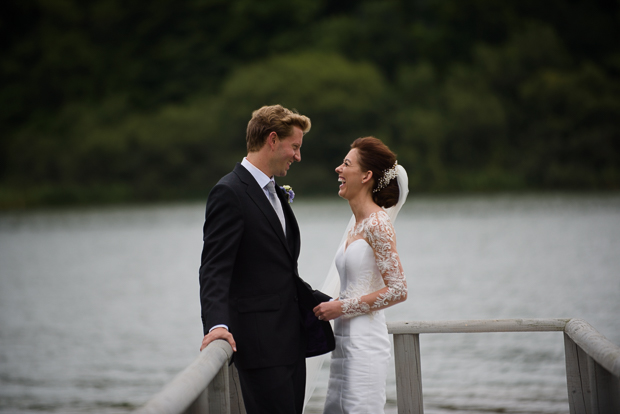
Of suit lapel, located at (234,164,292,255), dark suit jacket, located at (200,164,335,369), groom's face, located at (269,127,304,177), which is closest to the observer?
dark suit jacket, located at (200,164,335,369)

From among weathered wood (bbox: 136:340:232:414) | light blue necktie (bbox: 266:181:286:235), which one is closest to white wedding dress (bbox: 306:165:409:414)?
light blue necktie (bbox: 266:181:286:235)

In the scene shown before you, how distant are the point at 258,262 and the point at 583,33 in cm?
7050

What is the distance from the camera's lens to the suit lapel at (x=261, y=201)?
309 cm

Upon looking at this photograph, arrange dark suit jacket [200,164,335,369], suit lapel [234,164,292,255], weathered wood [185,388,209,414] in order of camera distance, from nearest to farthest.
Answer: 1. weathered wood [185,388,209,414]
2. dark suit jacket [200,164,335,369]
3. suit lapel [234,164,292,255]

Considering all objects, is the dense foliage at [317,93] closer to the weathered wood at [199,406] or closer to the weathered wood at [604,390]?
the weathered wood at [604,390]

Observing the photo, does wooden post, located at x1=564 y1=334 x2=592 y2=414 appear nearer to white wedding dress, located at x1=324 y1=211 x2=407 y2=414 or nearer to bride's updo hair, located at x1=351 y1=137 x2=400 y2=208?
white wedding dress, located at x1=324 y1=211 x2=407 y2=414

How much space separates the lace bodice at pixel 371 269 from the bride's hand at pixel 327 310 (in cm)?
4

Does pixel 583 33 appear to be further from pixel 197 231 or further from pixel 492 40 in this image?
pixel 197 231

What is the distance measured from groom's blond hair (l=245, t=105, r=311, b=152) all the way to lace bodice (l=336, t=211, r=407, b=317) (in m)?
0.57

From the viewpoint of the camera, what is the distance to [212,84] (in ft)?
250

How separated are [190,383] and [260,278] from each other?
3.01ft

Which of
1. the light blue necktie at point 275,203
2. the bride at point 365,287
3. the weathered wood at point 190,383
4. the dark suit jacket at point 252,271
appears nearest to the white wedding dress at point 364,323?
the bride at point 365,287

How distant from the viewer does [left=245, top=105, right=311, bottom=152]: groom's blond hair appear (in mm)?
3158

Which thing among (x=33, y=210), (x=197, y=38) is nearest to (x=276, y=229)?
(x=33, y=210)
